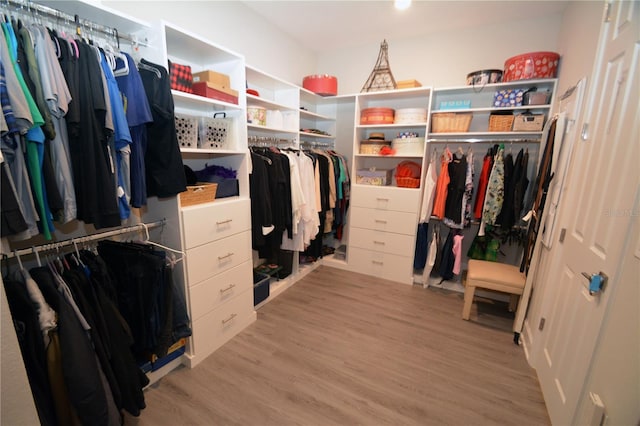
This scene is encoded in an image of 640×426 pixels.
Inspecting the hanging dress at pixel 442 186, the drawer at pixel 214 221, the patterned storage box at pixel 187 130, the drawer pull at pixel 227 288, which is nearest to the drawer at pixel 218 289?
the drawer pull at pixel 227 288

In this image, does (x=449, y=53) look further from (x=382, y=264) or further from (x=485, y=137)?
(x=382, y=264)

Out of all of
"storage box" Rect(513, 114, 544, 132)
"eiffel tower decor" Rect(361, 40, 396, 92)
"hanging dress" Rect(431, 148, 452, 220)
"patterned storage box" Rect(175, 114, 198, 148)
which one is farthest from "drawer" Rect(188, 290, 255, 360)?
"storage box" Rect(513, 114, 544, 132)

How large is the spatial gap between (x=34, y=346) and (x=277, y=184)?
1.66 m

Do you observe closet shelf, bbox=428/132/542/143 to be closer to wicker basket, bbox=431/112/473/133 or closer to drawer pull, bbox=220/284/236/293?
wicker basket, bbox=431/112/473/133

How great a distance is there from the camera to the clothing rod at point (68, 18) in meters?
1.14

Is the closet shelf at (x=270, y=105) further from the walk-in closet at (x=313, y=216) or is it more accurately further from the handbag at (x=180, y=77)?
the handbag at (x=180, y=77)

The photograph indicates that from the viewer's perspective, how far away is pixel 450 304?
2691mm

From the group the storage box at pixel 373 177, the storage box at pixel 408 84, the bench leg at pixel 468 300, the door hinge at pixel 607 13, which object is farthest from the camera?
the storage box at pixel 373 177

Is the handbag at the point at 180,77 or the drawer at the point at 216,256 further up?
the handbag at the point at 180,77

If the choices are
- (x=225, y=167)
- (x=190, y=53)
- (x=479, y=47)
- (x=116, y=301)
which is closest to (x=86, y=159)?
(x=116, y=301)

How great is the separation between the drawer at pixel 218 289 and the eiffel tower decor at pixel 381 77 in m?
2.30

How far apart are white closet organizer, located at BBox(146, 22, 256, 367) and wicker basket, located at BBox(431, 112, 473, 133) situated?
191cm

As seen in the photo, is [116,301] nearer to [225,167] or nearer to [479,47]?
[225,167]

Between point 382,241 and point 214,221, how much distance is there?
1.94 metres
